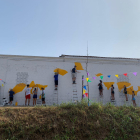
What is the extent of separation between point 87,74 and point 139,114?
572 centimetres

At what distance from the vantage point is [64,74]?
1315 cm

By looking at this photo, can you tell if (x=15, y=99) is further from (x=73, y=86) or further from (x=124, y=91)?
(x=124, y=91)

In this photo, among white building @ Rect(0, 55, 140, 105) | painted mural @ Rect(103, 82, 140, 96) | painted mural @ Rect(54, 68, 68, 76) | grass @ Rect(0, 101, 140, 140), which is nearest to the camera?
grass @ Rect(0, 101, 140, 140)

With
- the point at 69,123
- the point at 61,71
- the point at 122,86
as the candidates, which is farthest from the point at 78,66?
the point at 69,123

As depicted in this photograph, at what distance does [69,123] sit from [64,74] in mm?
6355

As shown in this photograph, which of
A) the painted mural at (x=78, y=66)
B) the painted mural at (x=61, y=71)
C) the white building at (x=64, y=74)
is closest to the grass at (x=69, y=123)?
the white building at (x=64, y=74)

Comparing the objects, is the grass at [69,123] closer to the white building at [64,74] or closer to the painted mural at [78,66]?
the white building at [64,74]

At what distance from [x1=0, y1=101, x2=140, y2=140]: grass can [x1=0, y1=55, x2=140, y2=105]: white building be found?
14.4ft

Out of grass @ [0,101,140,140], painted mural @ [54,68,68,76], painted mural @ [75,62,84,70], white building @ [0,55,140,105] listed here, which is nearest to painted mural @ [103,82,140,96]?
white building @ [0,55,140,105]

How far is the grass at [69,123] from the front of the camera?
21.4 ft

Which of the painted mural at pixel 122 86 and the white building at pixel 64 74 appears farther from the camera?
the painted mural at pixel 122 86

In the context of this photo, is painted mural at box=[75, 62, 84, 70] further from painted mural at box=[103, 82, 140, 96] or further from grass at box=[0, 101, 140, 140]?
grass at box=[0, 101, 140, 140]

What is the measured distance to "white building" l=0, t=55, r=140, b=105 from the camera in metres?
12.4

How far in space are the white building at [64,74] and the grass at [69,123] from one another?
4.40 metres
